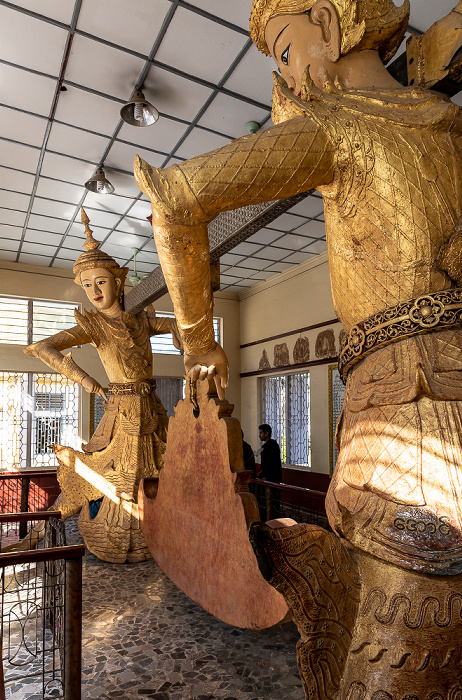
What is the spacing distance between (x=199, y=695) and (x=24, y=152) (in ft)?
15.3

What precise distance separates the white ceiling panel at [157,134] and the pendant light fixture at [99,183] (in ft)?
1.58

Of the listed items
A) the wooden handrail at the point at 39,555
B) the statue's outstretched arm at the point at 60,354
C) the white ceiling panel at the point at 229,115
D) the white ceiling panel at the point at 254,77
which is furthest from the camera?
the white ceiling panel at the point at 229,115

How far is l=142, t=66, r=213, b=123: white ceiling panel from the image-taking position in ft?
11.9

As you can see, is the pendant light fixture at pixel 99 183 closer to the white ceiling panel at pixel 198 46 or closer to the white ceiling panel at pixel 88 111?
the white ceiling panel at pixel 88 111

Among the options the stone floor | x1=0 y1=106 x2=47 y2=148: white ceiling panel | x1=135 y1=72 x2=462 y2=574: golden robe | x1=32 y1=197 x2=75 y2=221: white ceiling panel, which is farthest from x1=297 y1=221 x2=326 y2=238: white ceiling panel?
x1=135 y1=72 x2=462 y2=574: golden robe

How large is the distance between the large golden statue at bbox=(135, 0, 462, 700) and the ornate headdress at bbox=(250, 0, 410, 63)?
0.01 m

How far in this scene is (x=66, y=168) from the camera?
4.95 meters

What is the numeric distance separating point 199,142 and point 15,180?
6.87ft

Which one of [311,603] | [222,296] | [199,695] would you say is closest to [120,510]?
[199,695]

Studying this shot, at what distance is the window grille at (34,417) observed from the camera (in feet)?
24.0

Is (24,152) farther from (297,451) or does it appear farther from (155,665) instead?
(297,451)

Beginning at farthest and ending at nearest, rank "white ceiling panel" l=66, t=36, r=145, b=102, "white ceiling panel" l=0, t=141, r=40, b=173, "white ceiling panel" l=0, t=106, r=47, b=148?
1. "white ceiling panel" l=0, t=141, r=40, b=173
2. "white ceiling panel" l=0, t=106, r=47, b=148
3. "white ceiling panel" l=66, t=36, r=145, b=102

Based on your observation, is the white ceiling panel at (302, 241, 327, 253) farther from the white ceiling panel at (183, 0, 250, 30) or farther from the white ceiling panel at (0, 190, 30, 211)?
the white ceiling panel at (183, 0, 250, 30)

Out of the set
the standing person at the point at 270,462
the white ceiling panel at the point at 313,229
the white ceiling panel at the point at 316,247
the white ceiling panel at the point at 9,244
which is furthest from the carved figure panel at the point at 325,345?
the white ceiling panel at the point at 9,244
